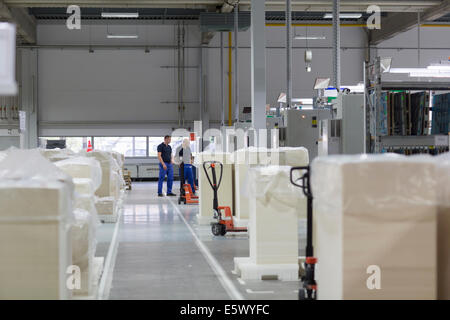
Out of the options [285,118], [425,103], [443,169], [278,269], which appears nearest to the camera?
[443,169]

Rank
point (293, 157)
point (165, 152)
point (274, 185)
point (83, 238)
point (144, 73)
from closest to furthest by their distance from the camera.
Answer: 1. point (83, 238)
2. point (274, 185)
3. point (293, 157)
4. point (165, 152)
5. point (144, 73)

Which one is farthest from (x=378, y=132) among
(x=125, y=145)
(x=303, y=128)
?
(x=125, y=145)

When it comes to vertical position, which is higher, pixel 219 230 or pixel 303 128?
pixel 303 128

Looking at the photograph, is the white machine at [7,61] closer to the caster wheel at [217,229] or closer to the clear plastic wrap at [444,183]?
the clear plastic wrap at [444,183]

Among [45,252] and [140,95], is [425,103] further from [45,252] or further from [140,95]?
[140,95]

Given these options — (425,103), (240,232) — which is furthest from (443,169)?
(240,232)

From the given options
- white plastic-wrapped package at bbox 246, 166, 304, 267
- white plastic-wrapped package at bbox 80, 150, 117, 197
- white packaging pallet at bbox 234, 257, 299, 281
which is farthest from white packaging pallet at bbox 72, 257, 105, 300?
white plastic-wrapped package at bbox 80, 150, 117, 197

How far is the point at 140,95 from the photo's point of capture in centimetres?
2492

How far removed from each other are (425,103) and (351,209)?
4685mm

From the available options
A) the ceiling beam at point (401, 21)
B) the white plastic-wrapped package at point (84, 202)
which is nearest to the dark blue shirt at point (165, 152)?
the ceiling beam at point (401, 21)

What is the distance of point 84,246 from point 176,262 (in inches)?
90.8

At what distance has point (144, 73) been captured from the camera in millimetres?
24859

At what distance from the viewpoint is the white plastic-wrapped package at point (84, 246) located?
4.81 metres

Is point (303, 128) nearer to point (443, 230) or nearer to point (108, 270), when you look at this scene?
point (108, 270)
